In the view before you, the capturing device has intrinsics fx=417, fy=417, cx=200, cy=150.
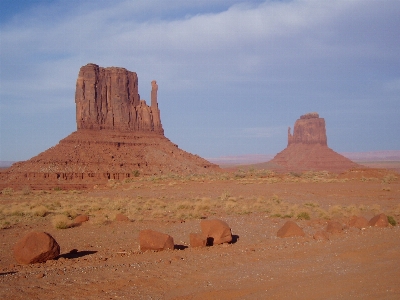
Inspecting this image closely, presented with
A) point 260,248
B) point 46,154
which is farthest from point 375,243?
point 46,154

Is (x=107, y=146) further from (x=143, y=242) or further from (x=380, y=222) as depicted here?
(x=143, y=242)

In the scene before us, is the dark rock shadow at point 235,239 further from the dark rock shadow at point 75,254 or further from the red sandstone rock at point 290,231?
the dark rock shadow at point 75,254

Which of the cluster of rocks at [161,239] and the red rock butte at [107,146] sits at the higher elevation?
the red rock butte at [107,146]

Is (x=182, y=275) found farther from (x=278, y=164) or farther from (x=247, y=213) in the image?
(x=278, y=164)

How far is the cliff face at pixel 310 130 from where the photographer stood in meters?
142

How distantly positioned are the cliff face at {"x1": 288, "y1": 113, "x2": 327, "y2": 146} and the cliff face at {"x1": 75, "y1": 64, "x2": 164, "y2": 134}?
223 feet

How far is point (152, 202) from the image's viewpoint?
98.1 ft

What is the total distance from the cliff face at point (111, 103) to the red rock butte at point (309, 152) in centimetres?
5093

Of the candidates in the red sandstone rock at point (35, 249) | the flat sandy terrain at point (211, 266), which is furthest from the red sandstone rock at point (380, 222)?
the red sandstone rock at point (35, 249)

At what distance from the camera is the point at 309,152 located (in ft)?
449

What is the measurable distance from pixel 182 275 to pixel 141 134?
262ft

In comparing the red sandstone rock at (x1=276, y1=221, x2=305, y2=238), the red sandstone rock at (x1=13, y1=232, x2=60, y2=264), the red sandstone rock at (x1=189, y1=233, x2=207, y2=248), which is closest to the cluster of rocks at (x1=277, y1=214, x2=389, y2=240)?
the red sandstone rock at (x1=276, y1=221, x2=305, y2=238)

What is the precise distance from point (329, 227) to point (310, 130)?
438 feet

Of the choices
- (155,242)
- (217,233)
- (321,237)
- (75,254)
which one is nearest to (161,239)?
(155,242)
